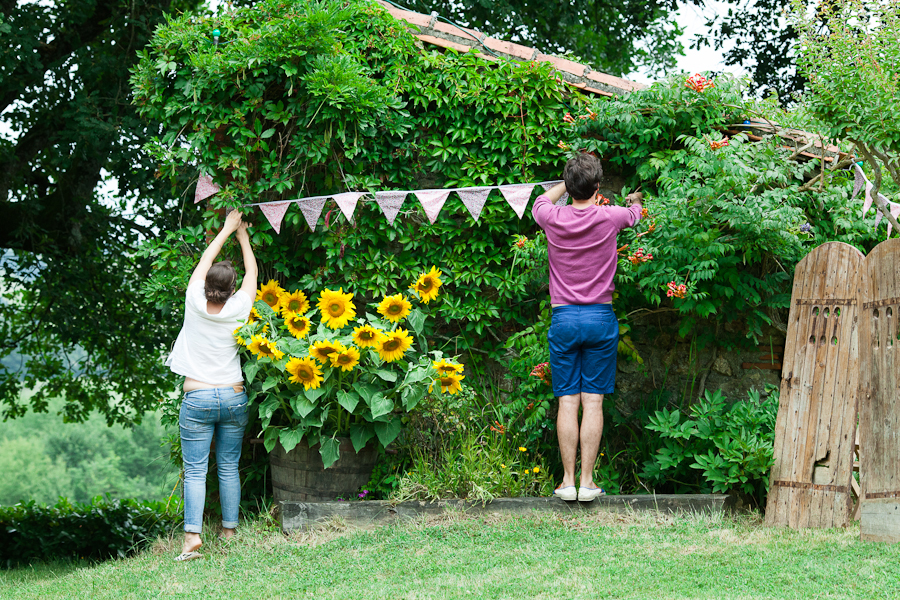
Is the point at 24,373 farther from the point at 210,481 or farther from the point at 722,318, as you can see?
the point at 722,318

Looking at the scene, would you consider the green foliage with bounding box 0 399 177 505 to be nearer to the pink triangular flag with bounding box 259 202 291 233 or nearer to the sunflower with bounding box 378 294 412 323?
the pink triangular flag with bounding box 259 202 291 233

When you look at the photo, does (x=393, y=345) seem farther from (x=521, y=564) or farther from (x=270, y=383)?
(x=521, y=564)

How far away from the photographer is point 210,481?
558 cm

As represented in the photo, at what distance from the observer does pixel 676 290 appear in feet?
15.6

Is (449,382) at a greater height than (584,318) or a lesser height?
lesser

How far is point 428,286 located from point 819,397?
2.52 metres

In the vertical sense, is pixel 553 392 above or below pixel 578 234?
below

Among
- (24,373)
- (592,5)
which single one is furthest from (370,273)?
(24,373)

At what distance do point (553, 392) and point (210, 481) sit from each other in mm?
2527

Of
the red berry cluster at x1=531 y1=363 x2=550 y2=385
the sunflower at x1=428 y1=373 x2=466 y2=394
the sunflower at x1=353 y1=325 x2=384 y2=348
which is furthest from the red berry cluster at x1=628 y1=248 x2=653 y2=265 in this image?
the sunflower at x1=353 y1=325 x2=384 y2=348

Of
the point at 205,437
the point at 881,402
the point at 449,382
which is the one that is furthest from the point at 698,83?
the point at 205,437

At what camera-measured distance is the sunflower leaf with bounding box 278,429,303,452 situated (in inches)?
187

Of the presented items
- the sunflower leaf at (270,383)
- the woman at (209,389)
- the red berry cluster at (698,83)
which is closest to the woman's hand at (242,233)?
the woman at (209,389)

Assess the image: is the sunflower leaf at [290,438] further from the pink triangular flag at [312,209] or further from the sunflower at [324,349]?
the pink triangular flag at [312,209]
